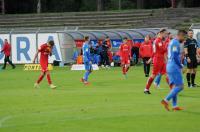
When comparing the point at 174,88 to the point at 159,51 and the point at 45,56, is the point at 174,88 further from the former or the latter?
the point at 45,56

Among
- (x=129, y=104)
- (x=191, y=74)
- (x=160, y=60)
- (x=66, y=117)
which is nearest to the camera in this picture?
(x=66, y=117)

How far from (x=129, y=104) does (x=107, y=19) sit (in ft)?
143

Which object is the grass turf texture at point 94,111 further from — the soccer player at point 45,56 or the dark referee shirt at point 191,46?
the dark referee shirt at point 191,46

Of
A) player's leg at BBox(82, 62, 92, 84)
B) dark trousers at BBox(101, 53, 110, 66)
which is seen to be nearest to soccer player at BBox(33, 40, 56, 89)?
player's leg at BBox(82, 62, 92, 84)

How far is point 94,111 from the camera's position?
17.2m

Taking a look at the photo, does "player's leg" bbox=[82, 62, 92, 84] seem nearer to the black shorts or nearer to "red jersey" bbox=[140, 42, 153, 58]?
the black shorts

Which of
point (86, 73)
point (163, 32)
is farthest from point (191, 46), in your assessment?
point (86, 73)

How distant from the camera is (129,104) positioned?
61.7ft

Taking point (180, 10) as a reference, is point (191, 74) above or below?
below

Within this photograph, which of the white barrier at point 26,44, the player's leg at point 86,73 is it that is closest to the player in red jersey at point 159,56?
the player's leg at point 86,73

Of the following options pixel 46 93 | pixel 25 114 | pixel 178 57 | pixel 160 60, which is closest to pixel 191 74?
pixel 160 60

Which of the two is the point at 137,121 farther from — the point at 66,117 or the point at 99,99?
the point at 99,99

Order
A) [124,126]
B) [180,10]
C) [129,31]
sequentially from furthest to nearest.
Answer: [180,10] → [129,31] → [124,126]

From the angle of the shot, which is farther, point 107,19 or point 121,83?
point 107,19
